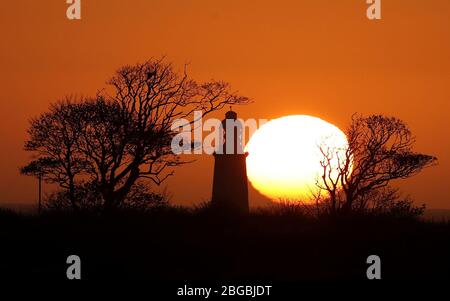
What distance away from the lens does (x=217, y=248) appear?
29625mm

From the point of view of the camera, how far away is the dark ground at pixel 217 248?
91.5ft

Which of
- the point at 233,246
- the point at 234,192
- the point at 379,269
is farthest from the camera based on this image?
the point at 234,192

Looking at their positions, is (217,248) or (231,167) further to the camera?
(231,167)

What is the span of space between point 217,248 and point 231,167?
2545 centimetres

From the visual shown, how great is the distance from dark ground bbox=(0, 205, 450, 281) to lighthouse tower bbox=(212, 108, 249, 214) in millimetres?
21448

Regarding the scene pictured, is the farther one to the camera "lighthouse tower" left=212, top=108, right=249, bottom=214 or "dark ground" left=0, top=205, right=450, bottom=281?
"lighthouse tower" left=212, top=108, right=249, bottom=214

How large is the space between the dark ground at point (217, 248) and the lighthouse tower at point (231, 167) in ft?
70.4

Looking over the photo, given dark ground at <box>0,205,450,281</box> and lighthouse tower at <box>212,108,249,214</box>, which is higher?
lighthouse tower at <box>212,108,249,214</box>

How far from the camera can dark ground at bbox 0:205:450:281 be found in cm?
2788

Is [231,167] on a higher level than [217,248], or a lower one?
higher
